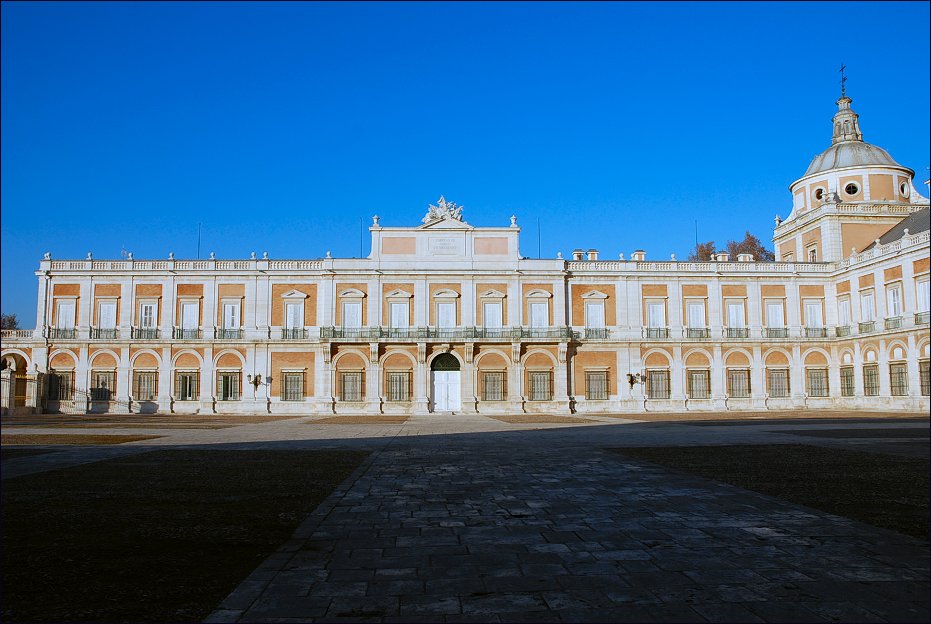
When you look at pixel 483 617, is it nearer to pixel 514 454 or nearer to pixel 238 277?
pixel 514 454

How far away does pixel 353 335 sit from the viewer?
3997cm

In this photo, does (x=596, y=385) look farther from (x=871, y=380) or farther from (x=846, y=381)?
(x=871, y=380)

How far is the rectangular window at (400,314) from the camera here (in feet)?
134

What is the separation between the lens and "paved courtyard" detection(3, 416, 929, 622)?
4637 mm

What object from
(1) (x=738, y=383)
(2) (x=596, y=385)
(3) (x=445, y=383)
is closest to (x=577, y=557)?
(3) (x=445, y=383)

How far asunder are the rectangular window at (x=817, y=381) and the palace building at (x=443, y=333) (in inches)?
4.6

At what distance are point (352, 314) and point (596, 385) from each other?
47.7 feet

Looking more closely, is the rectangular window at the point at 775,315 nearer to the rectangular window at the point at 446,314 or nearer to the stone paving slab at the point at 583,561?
the rectangular window at the point at 446,314

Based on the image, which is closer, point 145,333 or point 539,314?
point 145,333

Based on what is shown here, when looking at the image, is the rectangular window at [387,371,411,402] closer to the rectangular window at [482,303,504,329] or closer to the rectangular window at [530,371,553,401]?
the rectangular window at [482,303,504,329]

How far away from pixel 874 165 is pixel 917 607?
46855 mm

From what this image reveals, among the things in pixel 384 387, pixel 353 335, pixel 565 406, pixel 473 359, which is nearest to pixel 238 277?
pixel 353 335

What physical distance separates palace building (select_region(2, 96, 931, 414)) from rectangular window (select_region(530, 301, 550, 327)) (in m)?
A: 0.08

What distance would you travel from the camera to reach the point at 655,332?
137 ft
